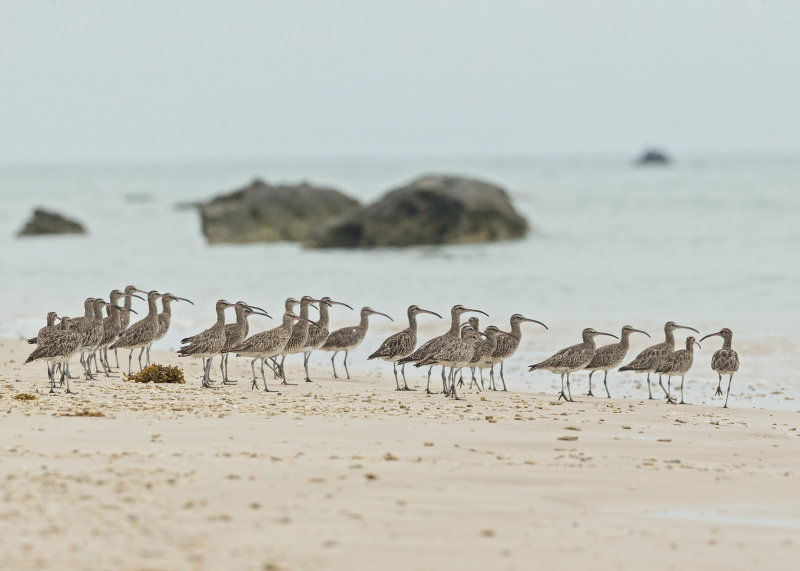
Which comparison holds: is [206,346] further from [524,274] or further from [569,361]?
[524,274]

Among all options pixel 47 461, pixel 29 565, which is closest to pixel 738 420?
pixel 47 461

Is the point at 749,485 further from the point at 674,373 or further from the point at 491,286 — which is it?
the point at 491,286

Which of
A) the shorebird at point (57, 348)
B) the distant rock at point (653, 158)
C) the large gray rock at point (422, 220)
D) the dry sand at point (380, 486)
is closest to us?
the dry sand at point (380, 486)

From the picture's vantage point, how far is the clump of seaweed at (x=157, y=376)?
1482 cm

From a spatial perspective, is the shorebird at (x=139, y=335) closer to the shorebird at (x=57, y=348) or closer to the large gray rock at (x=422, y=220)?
the shorebird at (x=57, y=348)

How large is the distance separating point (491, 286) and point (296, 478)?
23.5 metres

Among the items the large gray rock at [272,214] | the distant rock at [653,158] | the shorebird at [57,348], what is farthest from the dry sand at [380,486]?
the distant rock at [653,158]

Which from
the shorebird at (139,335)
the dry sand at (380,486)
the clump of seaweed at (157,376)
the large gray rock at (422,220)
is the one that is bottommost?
the dry sand at (380,486)

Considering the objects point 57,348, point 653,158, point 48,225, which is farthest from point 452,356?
point 653,158

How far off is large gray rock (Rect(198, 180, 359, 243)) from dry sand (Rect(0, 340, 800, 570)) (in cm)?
3452

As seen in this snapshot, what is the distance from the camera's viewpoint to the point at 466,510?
322 inches

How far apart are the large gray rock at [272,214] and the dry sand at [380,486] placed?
3452cm

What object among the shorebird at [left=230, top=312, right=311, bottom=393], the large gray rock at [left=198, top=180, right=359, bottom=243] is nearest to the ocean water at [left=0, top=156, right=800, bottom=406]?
the large gray rock at [left=198, top=180, right=359, bottom=243]

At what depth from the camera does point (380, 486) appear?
8711mm
